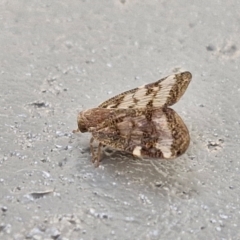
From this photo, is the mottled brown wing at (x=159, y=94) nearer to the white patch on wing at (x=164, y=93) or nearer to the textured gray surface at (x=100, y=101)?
the white patch on wing at (x=164, y=93)

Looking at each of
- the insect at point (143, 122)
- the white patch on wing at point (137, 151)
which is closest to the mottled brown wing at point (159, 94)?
the insect at point (143, 122)

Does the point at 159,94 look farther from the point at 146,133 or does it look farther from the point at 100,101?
the point at 100,101

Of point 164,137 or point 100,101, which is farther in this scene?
point 100,101

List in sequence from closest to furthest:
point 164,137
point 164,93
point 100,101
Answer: point 164,137
point 164,93
point 100,101

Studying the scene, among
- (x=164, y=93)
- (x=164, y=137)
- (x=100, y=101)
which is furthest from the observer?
(x=100, y=101)

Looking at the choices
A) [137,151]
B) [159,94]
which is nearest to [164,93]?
[159,94]

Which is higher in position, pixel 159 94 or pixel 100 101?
pixel 159 94

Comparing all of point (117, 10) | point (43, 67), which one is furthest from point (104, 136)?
point (117, 10)

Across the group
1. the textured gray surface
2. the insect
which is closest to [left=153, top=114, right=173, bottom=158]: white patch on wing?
the insect
